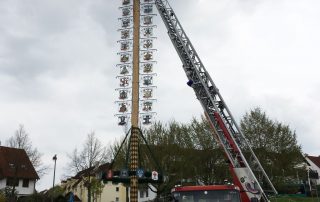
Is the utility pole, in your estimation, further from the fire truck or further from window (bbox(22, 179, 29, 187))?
window (bbox(22, 179, 29, 187))

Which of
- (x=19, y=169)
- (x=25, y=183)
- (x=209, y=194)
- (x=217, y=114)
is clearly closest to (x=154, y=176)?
(x=217, y=114)

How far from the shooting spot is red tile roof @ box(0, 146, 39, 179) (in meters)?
61.4

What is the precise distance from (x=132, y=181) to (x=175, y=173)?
15345mm

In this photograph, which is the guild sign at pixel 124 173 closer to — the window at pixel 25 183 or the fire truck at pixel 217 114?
the fire truck at pixel 217 114

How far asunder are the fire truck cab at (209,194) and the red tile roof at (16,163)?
52108 mm

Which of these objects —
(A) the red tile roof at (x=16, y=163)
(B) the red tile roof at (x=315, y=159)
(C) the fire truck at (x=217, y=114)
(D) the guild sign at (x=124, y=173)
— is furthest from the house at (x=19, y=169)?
(B) the red tile roof at (x=315, y=159)

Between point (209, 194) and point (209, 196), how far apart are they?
0.09m

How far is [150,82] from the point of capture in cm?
4016

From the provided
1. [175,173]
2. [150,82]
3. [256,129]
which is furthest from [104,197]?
[150,82]

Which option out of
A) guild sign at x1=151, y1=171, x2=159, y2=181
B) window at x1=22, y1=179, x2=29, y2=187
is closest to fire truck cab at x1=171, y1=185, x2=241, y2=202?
guild sign at x1=151, y1=171, x2=159, y2=181

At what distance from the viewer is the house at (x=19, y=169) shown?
2406 inches

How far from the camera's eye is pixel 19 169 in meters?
63.1

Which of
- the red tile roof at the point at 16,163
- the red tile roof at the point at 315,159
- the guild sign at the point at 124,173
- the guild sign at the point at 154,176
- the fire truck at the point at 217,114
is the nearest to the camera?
the fire truck at the point at 217,114

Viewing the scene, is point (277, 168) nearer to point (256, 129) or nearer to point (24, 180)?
point (256, 129)
